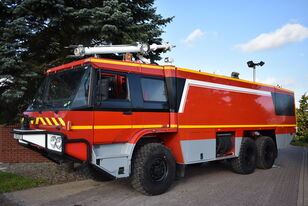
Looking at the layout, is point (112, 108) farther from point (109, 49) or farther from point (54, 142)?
point (109, 49)

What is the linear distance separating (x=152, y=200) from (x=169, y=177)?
716 mm

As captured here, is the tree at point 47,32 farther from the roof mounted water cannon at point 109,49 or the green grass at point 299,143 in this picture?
the green grass at point 299,143

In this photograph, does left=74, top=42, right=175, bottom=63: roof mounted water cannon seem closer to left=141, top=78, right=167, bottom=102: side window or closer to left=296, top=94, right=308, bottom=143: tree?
left=141, top=78, right=167, bottom=102: side window

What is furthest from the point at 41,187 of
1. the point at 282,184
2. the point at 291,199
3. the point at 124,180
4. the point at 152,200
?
the point at 282,184

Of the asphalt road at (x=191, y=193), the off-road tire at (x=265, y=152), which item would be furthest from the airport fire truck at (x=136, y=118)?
the off-road tire at (x=265, y=152)

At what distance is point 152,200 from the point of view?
557 centimetres

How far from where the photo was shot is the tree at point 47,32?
7.47 metres

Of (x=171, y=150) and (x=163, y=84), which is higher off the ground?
(x=163, y=84)

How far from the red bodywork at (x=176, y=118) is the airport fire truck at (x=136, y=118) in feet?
0.06

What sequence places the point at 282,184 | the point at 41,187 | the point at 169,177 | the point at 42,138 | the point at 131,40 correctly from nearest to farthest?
the point at 42,138 → the point at 169,177 → the point at 41,187 → the point at 282,184 → the point at 131,40

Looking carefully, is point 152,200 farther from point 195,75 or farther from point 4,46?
point 4,46

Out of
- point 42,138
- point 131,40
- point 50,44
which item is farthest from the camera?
point 50,44

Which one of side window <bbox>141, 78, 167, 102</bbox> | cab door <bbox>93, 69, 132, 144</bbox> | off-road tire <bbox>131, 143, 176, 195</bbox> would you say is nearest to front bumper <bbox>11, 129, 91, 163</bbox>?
cab door <bbox>93, 69, 132, 144</bbox>

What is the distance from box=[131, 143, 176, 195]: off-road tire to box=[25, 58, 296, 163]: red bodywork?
339 mm
